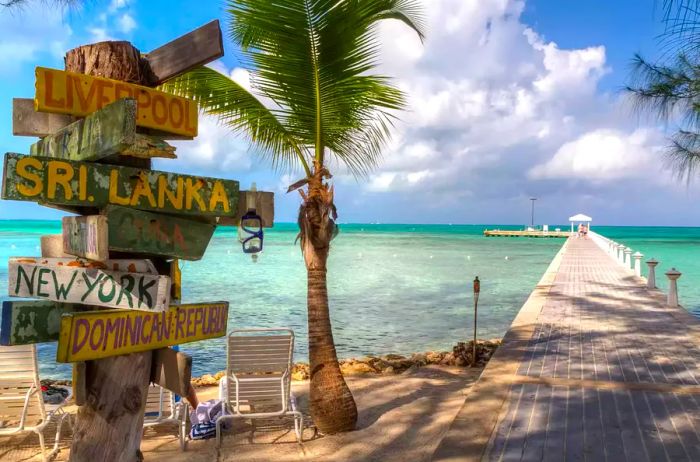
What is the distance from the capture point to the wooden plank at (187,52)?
277cm

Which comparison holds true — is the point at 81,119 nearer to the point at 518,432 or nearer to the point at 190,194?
the point at 190,194

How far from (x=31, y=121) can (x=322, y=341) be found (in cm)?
409

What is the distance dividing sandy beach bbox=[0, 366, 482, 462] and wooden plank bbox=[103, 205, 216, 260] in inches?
138

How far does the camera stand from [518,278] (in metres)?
31.0

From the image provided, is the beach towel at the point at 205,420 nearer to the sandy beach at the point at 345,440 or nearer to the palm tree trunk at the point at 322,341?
the sandy beach at the point at 345,440

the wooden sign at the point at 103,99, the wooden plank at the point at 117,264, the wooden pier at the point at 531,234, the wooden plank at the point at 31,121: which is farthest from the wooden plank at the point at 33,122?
the wooden pier at the point at 531,234

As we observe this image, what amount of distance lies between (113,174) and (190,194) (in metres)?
0.34

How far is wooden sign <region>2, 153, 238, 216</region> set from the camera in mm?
2215

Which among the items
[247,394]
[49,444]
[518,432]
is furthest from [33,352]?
[518,432]

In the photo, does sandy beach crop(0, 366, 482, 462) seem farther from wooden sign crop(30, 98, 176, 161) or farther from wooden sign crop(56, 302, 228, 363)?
wooden sign crop(30, 98, 176, 161)

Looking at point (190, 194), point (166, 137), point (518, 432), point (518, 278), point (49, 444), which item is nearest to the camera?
point (190, 194)

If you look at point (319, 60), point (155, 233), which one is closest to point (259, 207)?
point (155, 233)

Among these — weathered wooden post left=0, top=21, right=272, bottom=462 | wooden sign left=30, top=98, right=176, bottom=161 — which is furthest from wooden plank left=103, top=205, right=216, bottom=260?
wooden sign left=30, top=98, right=176, bottom=161

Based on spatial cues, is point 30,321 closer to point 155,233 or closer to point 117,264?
point 117,264
